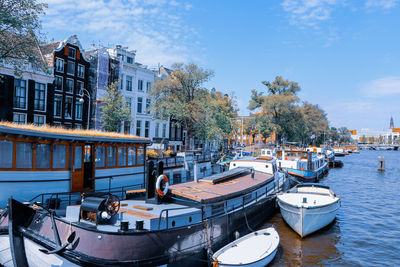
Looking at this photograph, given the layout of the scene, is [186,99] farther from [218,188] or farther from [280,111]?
[280,111]

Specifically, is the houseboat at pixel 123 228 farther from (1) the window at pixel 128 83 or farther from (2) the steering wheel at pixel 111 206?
(1) the window at pixel 128 83

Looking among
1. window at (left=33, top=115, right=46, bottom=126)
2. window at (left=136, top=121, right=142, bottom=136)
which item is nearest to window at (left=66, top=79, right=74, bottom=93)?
window at (left=33, top=115, right=46, bottom=126)

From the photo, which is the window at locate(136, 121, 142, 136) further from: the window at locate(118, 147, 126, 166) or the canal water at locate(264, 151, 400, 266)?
the canal water at locate(264, 151, 400, 266)

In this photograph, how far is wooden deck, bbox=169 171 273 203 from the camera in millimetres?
12269

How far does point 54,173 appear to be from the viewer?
13.1m

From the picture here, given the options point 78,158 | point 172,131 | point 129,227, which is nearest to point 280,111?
point 172,131

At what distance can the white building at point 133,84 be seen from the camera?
37.2 meters

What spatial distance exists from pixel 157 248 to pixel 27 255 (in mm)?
3989

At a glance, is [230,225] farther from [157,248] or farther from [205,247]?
[157,248]

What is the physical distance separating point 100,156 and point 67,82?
22513 millimetres

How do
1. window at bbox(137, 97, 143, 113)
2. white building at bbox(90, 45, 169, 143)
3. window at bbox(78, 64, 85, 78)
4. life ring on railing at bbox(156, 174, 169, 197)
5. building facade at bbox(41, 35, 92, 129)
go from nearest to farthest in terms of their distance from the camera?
life ring on railing at bbox(156, 174, 169, 197), building facade at bbox(41, 35, 92, 129), window at bbox(78, 64, 85, 78), white building at bbox(90, 45, 169, 143), window at bbox(137, 97, 143, 113)

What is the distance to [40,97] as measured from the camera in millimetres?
30781

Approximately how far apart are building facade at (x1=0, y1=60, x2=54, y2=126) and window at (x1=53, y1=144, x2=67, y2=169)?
17412 mm

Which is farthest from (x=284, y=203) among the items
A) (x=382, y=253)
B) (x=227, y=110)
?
(x=227, y=110)
